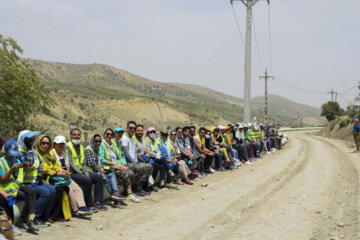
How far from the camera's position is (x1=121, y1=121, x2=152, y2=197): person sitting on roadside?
8.78m

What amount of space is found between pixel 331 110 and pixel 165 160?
63840 millimetres

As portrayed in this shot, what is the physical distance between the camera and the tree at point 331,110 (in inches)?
2660

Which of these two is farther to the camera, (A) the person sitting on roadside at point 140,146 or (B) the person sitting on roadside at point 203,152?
(B) the person sitting on roadside at point 203,152

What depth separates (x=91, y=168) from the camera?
7676 mm

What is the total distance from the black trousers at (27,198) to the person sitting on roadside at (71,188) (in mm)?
822

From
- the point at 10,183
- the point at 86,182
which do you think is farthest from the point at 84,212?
the point at 10,183

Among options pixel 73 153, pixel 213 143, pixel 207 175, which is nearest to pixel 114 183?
pixel 73 153

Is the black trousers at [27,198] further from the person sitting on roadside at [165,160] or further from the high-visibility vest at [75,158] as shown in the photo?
the person sitting on roadside at [165,160]

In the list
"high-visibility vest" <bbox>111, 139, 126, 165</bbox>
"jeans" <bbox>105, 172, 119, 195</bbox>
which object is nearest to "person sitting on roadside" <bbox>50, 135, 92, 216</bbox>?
"jeans" <bbox>105, 172, 119, 195</bbox>

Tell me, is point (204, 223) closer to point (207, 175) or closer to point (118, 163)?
point (118, 163)

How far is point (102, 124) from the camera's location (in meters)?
59.6

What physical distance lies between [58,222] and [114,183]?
1.75 metres

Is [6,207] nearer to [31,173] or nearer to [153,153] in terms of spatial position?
[31,173]

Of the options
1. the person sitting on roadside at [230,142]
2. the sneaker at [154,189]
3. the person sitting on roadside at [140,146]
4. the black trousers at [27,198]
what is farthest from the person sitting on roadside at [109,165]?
the person sitting on roadside at [230,142]
